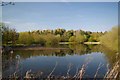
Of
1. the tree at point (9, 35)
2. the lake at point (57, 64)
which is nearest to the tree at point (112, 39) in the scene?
the lake at point (57, 64)

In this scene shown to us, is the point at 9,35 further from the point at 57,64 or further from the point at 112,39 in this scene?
the point at 57,64

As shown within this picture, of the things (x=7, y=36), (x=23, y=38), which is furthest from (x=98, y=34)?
(x=7, y=36)

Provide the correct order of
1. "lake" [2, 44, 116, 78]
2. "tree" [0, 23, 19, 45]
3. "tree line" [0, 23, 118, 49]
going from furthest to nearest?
"tree line" [0, 23, 118, 49], "tree" [0, 23, 19, 45], "lake" [2, 44, 116, 78]

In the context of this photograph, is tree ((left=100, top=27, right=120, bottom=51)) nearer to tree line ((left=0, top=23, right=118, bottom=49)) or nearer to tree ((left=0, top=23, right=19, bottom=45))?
tree line ((left=0, top=23, right=118, bottom=49))

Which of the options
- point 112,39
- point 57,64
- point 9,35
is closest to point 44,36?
point 9,35

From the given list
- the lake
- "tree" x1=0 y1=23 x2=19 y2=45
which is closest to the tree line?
"tree" x1=0 y1=23 x2=19 y2=45

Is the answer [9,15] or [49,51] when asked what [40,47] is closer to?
[49,51]

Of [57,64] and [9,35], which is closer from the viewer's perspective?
[57,64]

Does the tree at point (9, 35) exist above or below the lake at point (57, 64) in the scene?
above

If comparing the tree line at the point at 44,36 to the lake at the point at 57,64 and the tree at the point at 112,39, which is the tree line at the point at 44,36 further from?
the lake at the point at 57,64

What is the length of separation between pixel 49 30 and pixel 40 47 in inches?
84.1

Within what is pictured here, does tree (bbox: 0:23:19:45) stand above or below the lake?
above

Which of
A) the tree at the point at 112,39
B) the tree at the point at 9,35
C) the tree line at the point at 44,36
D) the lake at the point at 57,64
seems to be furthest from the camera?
the tree at the point at 112,39

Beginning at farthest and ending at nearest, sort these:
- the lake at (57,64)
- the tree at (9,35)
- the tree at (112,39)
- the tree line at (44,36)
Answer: the tree at (112,39), the tree line at (44,36), the tree at (9,35), the lake at (57,64)
